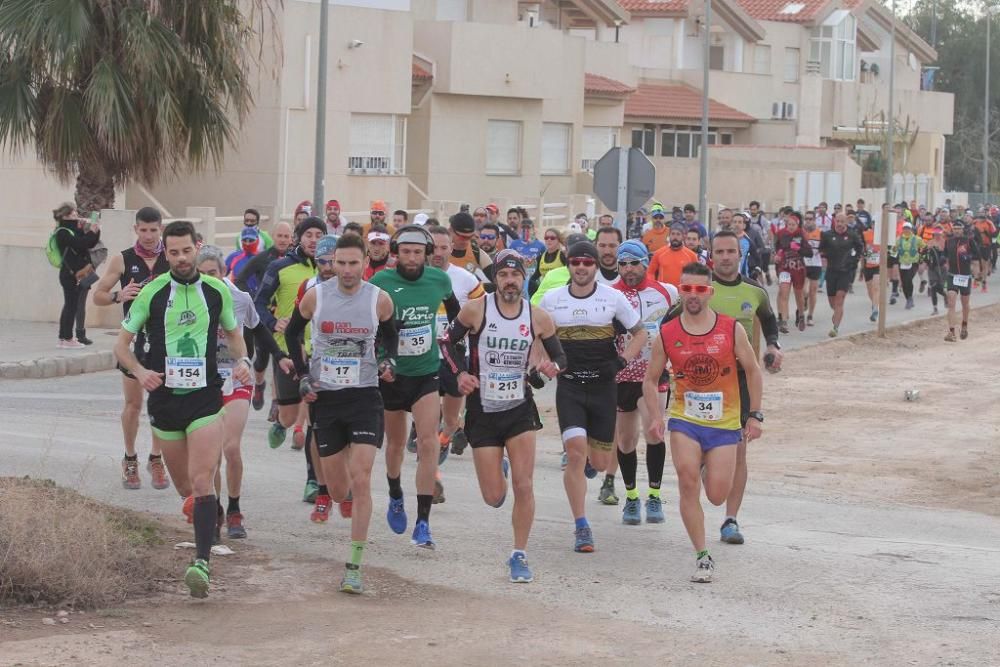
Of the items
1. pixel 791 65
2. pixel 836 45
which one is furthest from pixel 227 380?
pixel 836 45

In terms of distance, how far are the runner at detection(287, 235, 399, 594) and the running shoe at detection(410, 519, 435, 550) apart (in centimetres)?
74

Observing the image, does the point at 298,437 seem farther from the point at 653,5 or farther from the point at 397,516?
the point at 653,5

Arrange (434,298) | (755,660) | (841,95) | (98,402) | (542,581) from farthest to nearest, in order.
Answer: (841,95), (98,402), (434,298), (542,581), (755,660)

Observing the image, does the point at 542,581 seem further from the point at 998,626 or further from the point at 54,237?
the point at 54,237

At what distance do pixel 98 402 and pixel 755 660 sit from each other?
10124mm

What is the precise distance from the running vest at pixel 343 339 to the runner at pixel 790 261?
1640cm

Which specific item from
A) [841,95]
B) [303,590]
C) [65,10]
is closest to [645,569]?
[303,590]

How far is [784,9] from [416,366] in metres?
57.2

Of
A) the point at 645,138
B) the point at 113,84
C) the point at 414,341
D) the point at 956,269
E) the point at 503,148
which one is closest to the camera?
the point at 414,341

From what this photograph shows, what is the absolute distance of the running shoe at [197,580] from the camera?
8008 mm

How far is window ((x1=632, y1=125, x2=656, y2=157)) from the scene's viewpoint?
56.0m

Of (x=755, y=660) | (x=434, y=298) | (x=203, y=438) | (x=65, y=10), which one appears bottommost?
(x=755, y=660)

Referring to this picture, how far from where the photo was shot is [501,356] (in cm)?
934

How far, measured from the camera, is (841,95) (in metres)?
65.1
